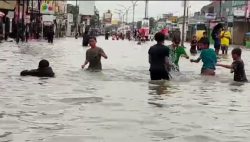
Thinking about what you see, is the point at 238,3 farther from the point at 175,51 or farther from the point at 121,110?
the point at 121,110

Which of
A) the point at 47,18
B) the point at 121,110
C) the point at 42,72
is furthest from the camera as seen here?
the point at 47,18

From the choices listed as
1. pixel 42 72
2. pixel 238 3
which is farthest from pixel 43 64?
pixel 238 3

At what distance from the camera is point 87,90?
41.3ft

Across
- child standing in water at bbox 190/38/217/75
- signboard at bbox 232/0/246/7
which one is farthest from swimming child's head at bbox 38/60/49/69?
signboard at bbox 232/0/246/7

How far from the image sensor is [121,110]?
9.59 metres

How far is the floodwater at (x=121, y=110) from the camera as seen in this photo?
24.1ft

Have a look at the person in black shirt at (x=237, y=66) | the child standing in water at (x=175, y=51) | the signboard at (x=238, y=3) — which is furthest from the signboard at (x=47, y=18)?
the person in black shirt at (x=237, y=66)

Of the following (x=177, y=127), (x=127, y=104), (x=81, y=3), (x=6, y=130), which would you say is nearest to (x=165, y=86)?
(x=127, y=104)

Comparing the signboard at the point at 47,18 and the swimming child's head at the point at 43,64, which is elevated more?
the signboard at the point at 47,18

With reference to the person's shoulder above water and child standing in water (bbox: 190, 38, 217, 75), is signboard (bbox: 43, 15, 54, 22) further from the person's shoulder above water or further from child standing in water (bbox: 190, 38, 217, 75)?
child standing in water (bbox: 190, 38, 217, 75)

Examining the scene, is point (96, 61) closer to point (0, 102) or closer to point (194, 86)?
point (194, 86)

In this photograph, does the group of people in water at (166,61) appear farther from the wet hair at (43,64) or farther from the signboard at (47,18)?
the signboard at (47,18)

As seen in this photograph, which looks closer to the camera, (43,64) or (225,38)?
(43,64)

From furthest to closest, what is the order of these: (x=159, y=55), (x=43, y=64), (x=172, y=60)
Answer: (x=172, y=60) < (x=43, y=64) < (x=159, y=55)
